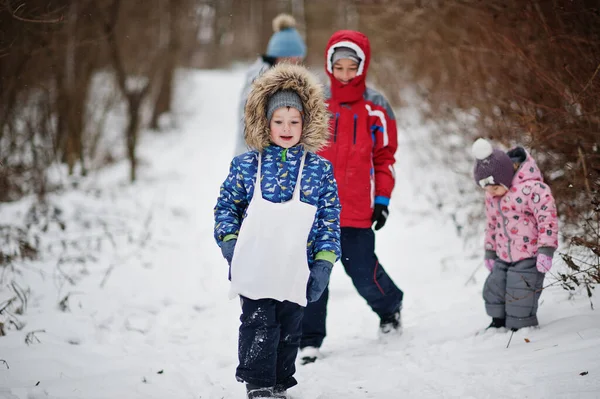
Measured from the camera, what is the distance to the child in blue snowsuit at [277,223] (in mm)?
2623

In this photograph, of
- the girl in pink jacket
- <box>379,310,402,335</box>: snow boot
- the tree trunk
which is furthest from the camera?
the tree trunk

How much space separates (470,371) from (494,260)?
2.70ft

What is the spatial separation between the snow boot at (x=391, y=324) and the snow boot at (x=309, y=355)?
20.3 inches

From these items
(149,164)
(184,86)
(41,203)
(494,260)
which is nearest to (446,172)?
(494,260)

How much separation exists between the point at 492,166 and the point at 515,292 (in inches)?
31.1

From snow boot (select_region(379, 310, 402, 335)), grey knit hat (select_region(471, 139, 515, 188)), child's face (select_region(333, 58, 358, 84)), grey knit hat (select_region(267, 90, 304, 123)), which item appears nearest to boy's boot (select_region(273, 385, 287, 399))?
snow boot (select_region(379, 310, 402, 335))

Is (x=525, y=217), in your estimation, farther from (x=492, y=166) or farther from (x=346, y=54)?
(x=346, y=54)

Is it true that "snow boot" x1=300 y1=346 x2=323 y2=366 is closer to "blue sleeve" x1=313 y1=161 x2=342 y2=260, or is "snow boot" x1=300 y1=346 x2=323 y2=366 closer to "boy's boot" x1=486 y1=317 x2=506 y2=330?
"blue sleeve" x1=313 y1=161 x2=342 y2=260

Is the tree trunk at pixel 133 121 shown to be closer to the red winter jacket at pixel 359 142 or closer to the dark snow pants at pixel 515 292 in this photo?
the red winter jacket at pixel 359 142

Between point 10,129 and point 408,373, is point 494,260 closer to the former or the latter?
point 408,373

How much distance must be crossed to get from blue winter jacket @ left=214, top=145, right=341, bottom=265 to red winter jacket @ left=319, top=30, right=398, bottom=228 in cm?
62

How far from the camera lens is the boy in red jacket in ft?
11.4

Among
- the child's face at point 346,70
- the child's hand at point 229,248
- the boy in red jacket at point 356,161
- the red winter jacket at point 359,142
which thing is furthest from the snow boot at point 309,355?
the child's face at point 346,70

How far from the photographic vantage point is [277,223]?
2629 mm
